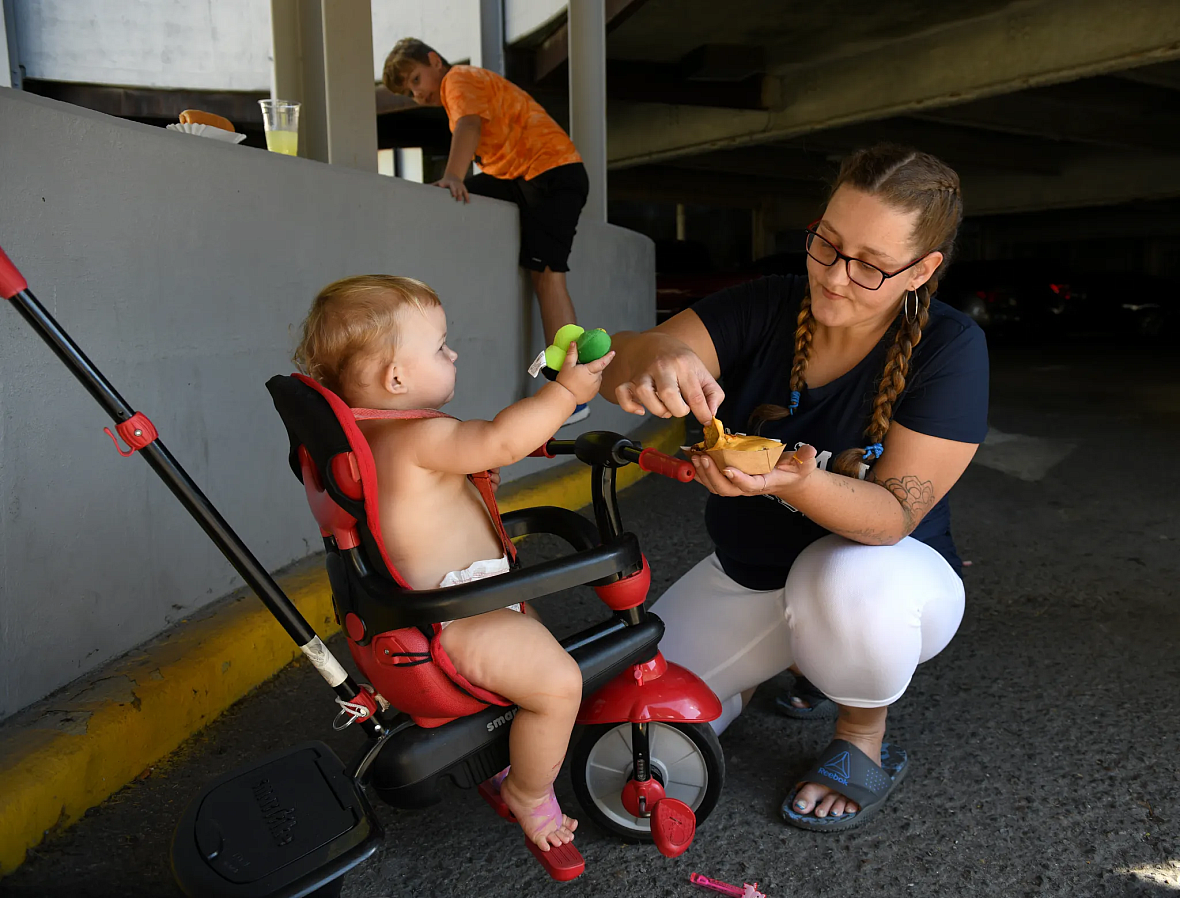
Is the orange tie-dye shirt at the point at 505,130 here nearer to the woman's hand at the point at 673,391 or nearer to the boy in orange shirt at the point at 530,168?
the boy in orange shirt at the point at 530,168

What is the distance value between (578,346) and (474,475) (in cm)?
40

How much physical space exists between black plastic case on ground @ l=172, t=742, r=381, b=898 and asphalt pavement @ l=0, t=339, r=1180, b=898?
373 mm

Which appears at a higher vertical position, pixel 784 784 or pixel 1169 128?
pixel 1169 128

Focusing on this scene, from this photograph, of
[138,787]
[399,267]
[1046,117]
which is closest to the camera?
[138,787]

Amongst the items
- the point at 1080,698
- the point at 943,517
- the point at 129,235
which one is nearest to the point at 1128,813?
the point at 1080,698

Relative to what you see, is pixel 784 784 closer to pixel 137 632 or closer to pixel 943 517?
pixel 943 517

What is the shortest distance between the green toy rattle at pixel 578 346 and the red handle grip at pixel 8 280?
31.3 inches

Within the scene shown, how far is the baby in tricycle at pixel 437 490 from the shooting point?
1756 millimetres

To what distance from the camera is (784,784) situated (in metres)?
2.36

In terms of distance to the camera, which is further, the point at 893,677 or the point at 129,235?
the point at 129,235

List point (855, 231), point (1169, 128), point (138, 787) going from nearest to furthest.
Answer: point (855, 231) < point (138, 787) < point (1169, 128)

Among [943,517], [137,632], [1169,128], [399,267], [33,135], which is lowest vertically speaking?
[137,632]

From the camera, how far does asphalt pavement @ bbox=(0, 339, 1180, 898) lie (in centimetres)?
197

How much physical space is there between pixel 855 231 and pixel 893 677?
1.00 metres
